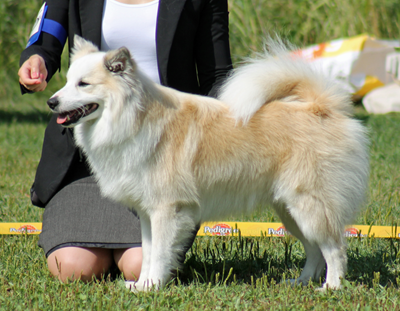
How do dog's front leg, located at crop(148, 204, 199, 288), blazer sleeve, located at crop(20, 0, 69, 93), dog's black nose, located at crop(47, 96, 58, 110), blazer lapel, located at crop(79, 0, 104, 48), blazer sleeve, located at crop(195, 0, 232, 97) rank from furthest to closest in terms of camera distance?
blazer sleeve, located at crop(195, 0, 232, 97) < blazer lapel, located at crop(79, 0, 104, 48) < blazer sleeve, located at crop(20, 0, 69, 93) < dog's front leg, located at crop(148, 204, 199, 288) < dog's black nose, located at crop(47, 96, 58, 110)

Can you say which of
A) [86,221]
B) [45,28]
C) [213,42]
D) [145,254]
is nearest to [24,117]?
[45,28]

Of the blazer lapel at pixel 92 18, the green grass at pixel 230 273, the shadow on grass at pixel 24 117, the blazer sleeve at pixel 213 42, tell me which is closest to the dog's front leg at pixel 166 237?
the green grass at pixel 230 273

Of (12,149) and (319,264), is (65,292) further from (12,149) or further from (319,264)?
(12,149)

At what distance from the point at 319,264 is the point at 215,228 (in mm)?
992

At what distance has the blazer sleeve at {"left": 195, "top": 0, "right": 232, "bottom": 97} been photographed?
297 centimetres

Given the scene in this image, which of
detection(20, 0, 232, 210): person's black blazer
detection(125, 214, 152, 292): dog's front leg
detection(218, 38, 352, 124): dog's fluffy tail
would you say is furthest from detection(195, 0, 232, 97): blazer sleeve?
detection(125, 214, 152, 292): dog's front leg

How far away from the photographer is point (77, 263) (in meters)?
2.66

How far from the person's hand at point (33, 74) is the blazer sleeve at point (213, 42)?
3.34 feet

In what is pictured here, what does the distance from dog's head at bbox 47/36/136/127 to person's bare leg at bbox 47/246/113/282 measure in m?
0.89

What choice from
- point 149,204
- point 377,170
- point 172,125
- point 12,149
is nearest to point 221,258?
point 149,204

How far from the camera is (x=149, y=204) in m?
2.32

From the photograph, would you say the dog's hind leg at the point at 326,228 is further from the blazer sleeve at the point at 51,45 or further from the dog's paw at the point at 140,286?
the blazer sleeve at the point at 51,45

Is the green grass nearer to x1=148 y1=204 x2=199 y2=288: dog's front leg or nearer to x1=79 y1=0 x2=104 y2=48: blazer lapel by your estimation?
x1=148 y1=204 x2=199 y2=288: dog's front leg

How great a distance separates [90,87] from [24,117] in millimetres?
6718
